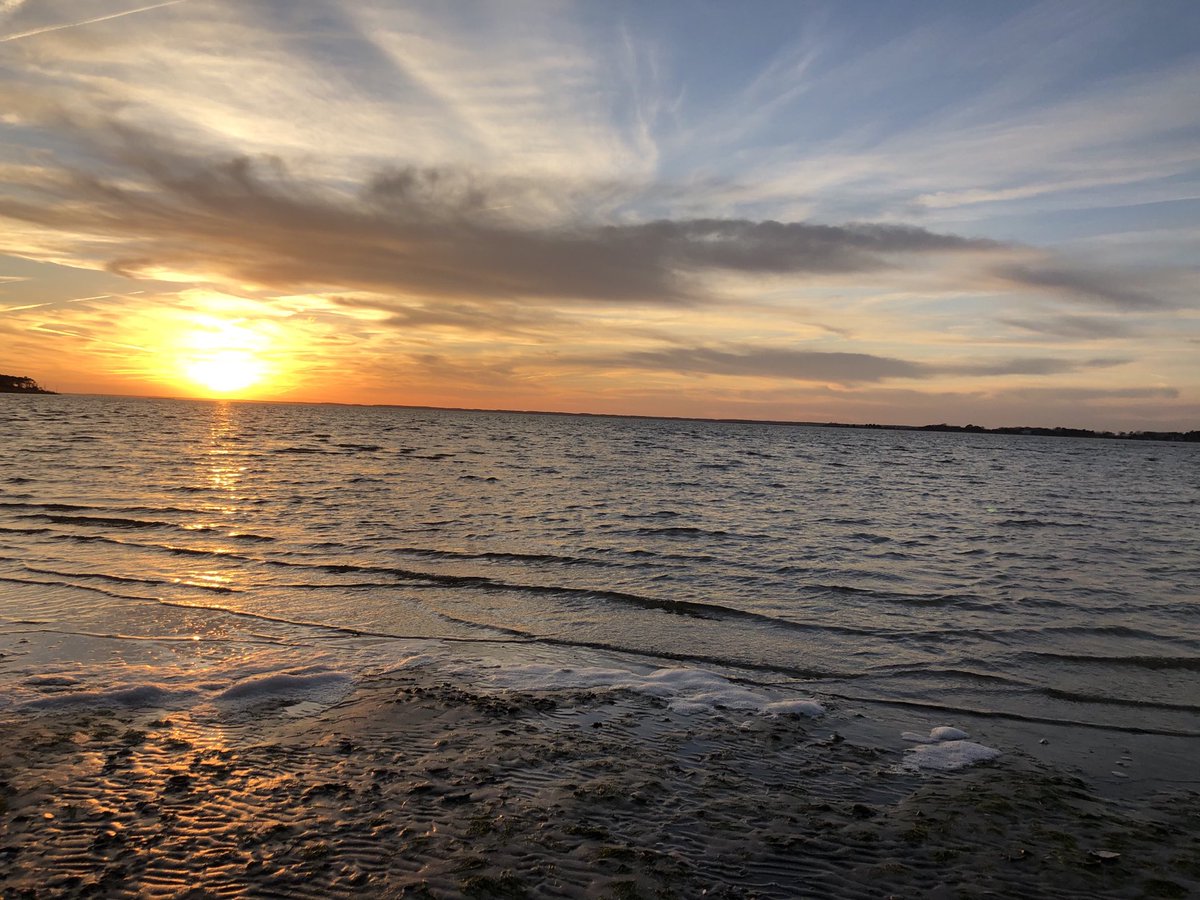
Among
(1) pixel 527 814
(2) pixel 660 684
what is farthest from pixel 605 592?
(1) pixel 527 814

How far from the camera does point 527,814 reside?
5.99 metres

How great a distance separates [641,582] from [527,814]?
11179mm

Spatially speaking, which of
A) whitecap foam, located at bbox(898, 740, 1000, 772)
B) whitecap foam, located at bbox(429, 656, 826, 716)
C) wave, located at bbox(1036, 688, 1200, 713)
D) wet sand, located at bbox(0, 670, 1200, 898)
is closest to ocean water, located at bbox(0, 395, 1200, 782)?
wave, located at bbox(1036, 688, 1200, 713)

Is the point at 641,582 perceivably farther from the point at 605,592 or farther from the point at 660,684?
the point at 660,684

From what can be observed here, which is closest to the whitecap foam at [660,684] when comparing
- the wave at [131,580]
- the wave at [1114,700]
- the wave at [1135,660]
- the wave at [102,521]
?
the wave at [1114,700]

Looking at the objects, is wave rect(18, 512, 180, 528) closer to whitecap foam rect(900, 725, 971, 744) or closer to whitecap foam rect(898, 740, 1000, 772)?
whitecap foam rect(900, 725, 971, 744)

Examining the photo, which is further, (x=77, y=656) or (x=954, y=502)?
(x=954, y=502)

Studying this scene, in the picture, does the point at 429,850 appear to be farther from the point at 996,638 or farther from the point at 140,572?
the point at 140,572

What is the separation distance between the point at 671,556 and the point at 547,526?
5.78 metres

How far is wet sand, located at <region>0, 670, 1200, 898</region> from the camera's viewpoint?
505cm

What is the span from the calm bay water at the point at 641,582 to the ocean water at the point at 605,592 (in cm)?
8

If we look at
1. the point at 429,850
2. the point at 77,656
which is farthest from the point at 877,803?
the point at 77,656

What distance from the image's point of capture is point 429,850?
533cm

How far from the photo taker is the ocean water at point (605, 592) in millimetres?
10344
